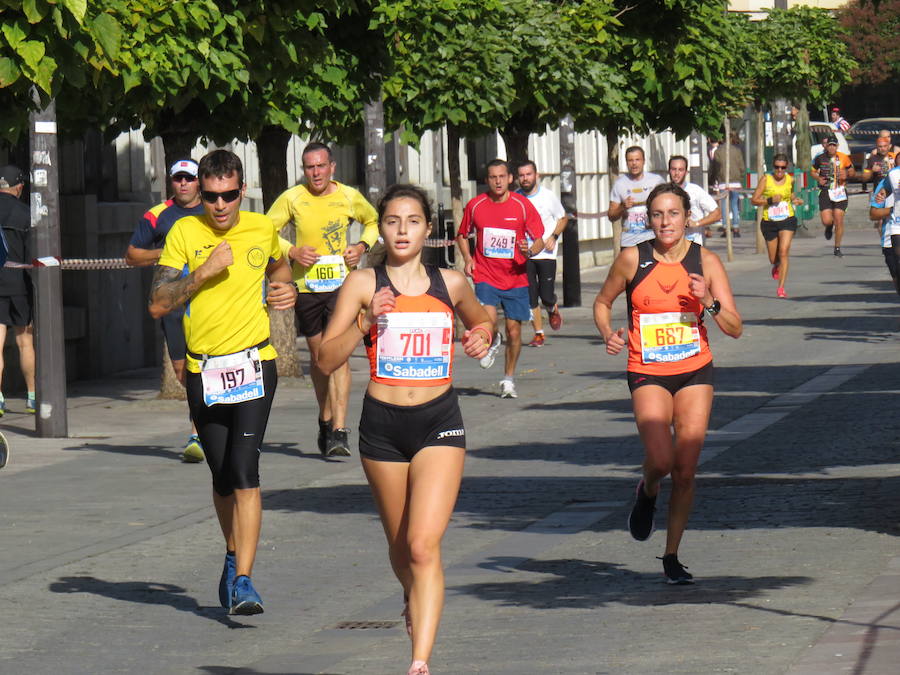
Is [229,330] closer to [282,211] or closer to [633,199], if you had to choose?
[282,211]

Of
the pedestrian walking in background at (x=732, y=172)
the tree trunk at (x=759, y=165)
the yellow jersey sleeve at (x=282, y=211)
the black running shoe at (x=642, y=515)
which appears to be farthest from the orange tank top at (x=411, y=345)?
the pedestrian walking in background at (x=732, y=172)

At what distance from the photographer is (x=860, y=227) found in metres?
46.8

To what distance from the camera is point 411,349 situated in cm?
666

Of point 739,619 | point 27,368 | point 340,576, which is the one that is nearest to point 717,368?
point 27,368

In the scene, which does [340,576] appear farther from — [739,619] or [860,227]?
[860,227]

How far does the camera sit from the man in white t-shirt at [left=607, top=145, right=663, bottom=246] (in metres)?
18.5

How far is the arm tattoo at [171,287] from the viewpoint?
26.8 feet

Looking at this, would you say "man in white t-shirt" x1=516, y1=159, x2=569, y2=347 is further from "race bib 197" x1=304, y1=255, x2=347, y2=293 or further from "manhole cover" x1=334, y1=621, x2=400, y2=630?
"manhole cover" x1=334, y1=621, x2=400, y2=630

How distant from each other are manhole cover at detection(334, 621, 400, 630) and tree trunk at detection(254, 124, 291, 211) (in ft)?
32.3

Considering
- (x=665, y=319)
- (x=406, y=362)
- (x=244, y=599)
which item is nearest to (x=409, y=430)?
(x=406, y=362)

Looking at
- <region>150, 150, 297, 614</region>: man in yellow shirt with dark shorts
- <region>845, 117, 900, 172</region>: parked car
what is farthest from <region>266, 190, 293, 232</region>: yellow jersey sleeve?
<region>845, 117, 900, 172</region>: parked car

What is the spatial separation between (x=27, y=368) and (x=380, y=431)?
979cm

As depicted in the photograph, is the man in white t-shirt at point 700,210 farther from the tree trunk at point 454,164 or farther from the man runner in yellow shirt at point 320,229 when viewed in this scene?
the man runner in yellow shirt at point 320,229

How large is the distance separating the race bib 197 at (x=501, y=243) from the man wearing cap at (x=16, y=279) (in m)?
3.69
